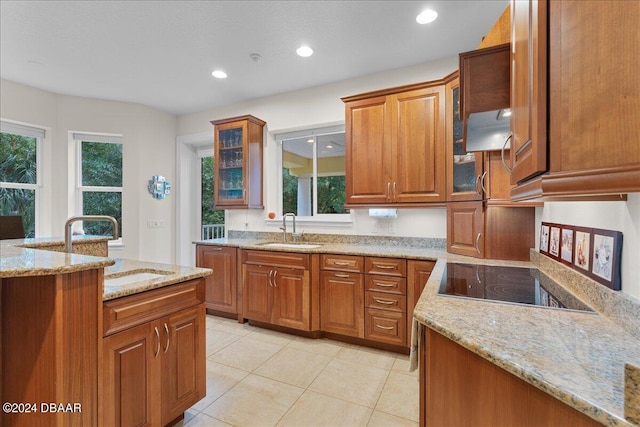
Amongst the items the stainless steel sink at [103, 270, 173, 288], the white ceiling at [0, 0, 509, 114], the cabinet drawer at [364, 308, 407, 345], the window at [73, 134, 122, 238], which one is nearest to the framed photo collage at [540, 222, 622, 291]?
the cabinet drawer at [364, 308, 407, 345]

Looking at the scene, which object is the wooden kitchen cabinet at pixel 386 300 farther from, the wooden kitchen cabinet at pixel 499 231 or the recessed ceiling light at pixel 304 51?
the recessed ceiling light at pixel 304 51

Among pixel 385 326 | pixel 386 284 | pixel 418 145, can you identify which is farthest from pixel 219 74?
pixel 385 326

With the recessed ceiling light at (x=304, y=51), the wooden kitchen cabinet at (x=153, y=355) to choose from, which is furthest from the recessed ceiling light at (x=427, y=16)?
the wooden kitchen cabinet at (x=153, y=355)

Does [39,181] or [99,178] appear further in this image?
[99,178]

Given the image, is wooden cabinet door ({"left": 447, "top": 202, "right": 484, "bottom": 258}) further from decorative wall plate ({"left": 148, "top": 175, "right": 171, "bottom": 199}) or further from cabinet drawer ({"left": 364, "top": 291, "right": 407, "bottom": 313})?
decorative wall plate ({"left": 148, "top": 175, "right": 171, "bottom": 199})

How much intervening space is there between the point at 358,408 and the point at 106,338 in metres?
1.50

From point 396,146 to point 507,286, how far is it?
1.66m

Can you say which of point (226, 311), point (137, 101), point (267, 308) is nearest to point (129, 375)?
point (267, 308)

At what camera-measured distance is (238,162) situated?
377 centimetres

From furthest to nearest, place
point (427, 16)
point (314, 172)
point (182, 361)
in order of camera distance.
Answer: point (314, 172)
point (427, 16)
point (182, 361)

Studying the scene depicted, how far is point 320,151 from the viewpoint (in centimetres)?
365

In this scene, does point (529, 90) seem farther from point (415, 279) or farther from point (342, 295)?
point (342, 295)

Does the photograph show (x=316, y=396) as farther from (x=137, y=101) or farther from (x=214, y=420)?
(x=137, y=101)

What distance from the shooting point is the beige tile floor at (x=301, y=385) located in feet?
5.95
